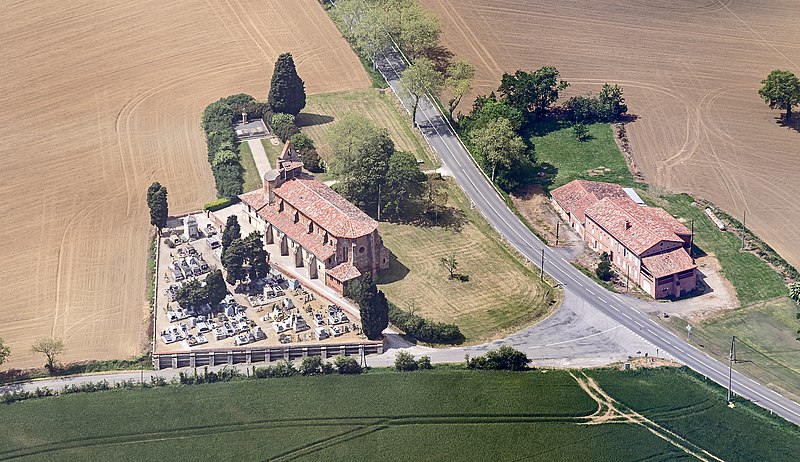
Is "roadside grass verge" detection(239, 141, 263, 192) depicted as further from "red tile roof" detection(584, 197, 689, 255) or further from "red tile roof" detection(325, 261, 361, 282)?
"red tile roof" detection(584, 197, 689, 255)

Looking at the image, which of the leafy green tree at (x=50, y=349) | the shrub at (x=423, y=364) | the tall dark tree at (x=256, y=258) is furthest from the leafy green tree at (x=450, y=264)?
the leafy green tree at (x=50, y=349)

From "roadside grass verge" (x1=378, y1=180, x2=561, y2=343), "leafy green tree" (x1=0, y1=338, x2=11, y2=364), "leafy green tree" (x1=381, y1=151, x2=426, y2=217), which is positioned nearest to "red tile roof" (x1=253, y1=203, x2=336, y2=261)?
"roadside grass verge" (x1=378, y1=180, x2=561, y2=343)

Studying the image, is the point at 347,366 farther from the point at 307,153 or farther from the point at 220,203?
the point at 307,153

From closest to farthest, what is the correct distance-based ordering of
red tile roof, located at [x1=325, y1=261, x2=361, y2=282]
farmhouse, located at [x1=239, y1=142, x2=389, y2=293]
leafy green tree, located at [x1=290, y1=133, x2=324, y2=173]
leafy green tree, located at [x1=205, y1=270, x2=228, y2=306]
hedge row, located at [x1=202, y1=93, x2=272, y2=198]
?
leafy green tree, located at [x1=205, y1=270, x2=228, y2=306] → red tile roof, located at [x1=325, y1=261, x2=361, y2=282] → farmhouse, located at [x1=239, y1=142, x2=389, y2=293] → hedge row, located at [x1=202, y1=93, x2=272, y2=198] → leafy green tree, located at [x1=290, y1=133, x2=324, y2=173]

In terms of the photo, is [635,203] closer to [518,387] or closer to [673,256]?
[673,256]

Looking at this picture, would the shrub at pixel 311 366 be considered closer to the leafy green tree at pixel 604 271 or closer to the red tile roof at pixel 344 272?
the red tile roof at pixel 344 272

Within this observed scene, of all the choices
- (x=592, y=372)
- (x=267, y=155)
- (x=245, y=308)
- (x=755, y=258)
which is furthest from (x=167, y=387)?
(x=755, y=258)

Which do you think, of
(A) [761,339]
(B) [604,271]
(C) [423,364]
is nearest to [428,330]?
(C) [423,364]
